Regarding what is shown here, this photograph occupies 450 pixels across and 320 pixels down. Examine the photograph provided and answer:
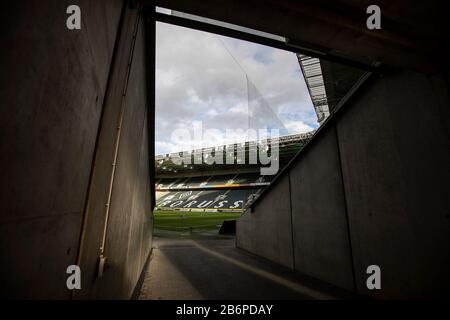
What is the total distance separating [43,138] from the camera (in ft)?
2.85

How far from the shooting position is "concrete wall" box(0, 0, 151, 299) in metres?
0.68

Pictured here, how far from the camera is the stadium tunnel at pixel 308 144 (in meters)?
0.78

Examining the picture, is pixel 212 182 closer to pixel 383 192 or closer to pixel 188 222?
pixel 188 222

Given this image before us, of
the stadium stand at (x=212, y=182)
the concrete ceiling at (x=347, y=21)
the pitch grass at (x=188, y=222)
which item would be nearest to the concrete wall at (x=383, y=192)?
the concrete ceiling at (x=347, y=21)

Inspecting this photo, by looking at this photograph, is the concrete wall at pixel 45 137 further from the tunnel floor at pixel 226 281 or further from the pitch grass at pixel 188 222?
the pitch grass at pixel 188 222

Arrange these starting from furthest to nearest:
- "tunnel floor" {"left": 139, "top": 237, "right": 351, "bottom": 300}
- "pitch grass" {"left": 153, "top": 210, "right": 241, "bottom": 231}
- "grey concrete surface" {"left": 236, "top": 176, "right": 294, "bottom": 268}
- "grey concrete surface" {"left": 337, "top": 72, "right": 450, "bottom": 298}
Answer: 1. "pitch grass" {"left": 153, "top": 210, "right": 241, "bottom": 231}
2. "grey concrete surface" {"left": 236, "top": 176, "right": 294, "bottom": 268}
3. "tunnel floor" {"left": 139, "top": 237, "right": 351, "bottom": 300}
4. "grey concrete surface" {"left": 337, "top": 72, "right": 450, "bottom": 298}

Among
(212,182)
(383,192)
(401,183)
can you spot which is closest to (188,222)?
(383,192)

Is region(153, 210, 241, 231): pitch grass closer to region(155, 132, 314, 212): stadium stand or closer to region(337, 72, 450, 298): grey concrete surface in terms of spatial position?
region(155, 132, 314, 212): stadium stand

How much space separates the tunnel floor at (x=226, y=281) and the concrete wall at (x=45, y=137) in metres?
3.06

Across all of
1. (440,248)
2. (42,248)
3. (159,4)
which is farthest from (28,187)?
(440,248)

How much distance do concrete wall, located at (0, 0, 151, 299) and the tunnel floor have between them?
10.1ft

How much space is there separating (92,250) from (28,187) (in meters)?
0.94

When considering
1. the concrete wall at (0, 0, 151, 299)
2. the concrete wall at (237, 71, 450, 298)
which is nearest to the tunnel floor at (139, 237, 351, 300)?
the concrete wall at (237, 71, 450, 298)

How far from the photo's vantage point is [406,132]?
2.74 meters
